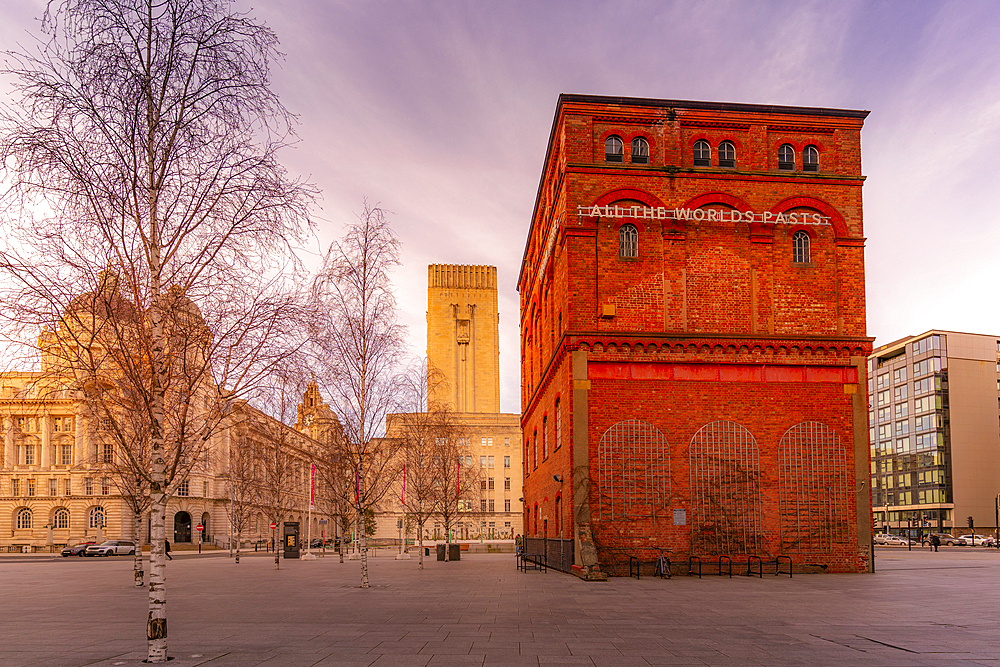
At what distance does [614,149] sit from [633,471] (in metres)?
12.9

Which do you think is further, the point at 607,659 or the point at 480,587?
the point at 480,587

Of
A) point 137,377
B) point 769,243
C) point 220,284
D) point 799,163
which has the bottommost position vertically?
point 137,377

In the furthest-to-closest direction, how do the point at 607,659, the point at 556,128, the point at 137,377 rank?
1. the point at 556,128
2. the point at 137,377
3. the point at 607,659

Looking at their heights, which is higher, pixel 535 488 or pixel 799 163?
pixel 799 163

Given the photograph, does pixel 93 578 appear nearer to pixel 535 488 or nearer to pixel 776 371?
pixel 535 488

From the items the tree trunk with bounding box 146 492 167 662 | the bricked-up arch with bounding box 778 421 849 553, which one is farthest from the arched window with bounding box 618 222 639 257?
the tree trunk with bounding box 146 492 167 662

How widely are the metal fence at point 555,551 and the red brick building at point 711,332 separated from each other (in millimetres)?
850

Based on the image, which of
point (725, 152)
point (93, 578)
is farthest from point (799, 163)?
point (93, 578)

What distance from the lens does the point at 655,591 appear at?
77.6 ft

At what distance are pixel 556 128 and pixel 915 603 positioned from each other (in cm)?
2250

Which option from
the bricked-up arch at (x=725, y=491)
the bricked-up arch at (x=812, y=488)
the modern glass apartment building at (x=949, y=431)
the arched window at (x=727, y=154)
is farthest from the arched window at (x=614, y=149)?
the modern glass apartment building at (x=949, y=431)

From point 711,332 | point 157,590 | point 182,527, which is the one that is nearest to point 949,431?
point 711,332

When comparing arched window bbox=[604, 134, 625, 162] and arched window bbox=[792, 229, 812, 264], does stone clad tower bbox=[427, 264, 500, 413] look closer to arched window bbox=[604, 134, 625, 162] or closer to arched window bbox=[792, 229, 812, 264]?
arched window bbox=[604, 134, 625, 162]

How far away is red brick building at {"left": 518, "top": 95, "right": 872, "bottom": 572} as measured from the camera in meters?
30.2
